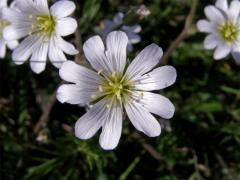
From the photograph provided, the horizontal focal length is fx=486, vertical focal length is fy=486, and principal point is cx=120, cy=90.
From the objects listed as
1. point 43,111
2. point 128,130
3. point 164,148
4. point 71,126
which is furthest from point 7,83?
point 164,148

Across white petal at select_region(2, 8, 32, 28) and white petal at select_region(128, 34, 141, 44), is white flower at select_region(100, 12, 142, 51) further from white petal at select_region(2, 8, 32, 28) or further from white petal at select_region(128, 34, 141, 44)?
white petal at select_region(2, 8, 32, 28)

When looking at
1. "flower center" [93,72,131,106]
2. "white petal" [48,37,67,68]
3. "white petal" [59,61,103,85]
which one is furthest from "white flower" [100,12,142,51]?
"white petal" [59,61,103,85]

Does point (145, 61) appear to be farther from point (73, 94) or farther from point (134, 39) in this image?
point (134, 39)

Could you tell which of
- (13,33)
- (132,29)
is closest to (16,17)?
(13,33)

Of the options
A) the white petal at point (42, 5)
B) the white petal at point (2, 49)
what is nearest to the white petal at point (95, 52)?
the white petal at point (42, 5)

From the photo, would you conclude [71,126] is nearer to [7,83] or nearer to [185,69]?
[7,83]
